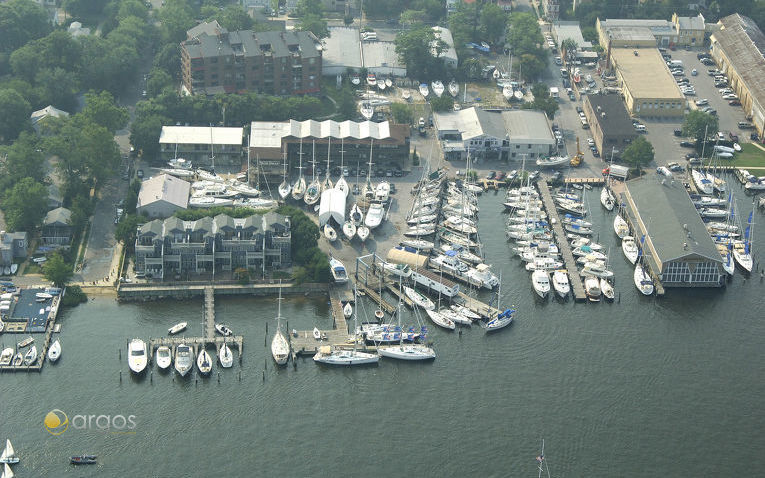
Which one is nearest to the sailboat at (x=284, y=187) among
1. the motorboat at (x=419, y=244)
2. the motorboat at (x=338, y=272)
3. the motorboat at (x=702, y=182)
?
the motorboat at (x=419, y=244)

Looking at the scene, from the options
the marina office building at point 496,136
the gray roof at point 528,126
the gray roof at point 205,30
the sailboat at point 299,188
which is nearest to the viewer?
the sailboat at point 299,188

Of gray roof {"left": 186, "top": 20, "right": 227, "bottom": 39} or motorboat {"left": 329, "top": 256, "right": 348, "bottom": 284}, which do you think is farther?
gray roof {"left": 186, "top": 20, "right": 227, "bottom": 39}

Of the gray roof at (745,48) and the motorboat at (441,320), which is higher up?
the gray roof at (745,48)

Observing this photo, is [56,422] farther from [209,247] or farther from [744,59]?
[744,59]

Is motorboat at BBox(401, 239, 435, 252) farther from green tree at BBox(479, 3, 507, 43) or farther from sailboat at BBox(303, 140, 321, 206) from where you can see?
green tree at BBox(479, 3, 507, 43)

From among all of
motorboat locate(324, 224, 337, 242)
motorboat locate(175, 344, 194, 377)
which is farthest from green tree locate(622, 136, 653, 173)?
motorboat locate(175, 344, 194, 377)

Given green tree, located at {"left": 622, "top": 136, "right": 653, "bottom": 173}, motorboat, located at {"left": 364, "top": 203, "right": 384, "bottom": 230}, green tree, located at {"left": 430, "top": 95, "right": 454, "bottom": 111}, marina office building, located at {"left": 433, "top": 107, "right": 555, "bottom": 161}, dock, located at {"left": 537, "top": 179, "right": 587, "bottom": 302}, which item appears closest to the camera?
dock, located at {"left": 537, "top": 179, "right": 587, "bottom": 302}

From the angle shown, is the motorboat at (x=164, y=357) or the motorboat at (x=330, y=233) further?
the motorboat at (x=330, y=233)

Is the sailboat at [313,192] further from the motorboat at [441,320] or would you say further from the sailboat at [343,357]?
the sailboat at [343,357]
